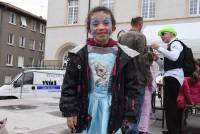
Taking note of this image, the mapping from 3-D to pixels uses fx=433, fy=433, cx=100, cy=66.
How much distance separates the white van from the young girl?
18.8 m

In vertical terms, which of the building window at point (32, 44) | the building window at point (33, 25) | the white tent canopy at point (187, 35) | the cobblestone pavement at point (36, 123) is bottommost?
the cobblestone pavement at point (36, 123)

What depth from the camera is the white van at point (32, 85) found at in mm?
22328

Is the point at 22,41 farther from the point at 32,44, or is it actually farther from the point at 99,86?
the point at 99,86

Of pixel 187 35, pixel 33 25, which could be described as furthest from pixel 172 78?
pixel 33 25

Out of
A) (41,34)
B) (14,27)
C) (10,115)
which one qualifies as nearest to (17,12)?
(14,27)

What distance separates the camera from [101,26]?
3.62 metres

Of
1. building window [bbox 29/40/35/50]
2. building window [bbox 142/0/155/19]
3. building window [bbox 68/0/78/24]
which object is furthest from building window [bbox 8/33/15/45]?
building window [bbox 142/0/155/19]

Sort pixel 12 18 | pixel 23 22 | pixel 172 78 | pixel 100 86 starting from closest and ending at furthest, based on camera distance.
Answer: pixel 100 86
pixel 172 78
pixel 12 18
pixel 23 22

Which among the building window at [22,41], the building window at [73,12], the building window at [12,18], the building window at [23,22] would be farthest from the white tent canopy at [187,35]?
the building window at [23,22]

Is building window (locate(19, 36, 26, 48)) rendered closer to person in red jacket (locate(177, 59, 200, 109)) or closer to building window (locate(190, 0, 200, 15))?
building window (locate(190, 0, 200, 15))

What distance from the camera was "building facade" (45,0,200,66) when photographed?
33.1 metres

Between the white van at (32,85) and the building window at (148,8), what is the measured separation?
1366cm

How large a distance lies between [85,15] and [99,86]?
34049 mm

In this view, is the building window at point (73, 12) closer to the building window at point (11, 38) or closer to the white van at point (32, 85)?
the building window at point (11, 38)
